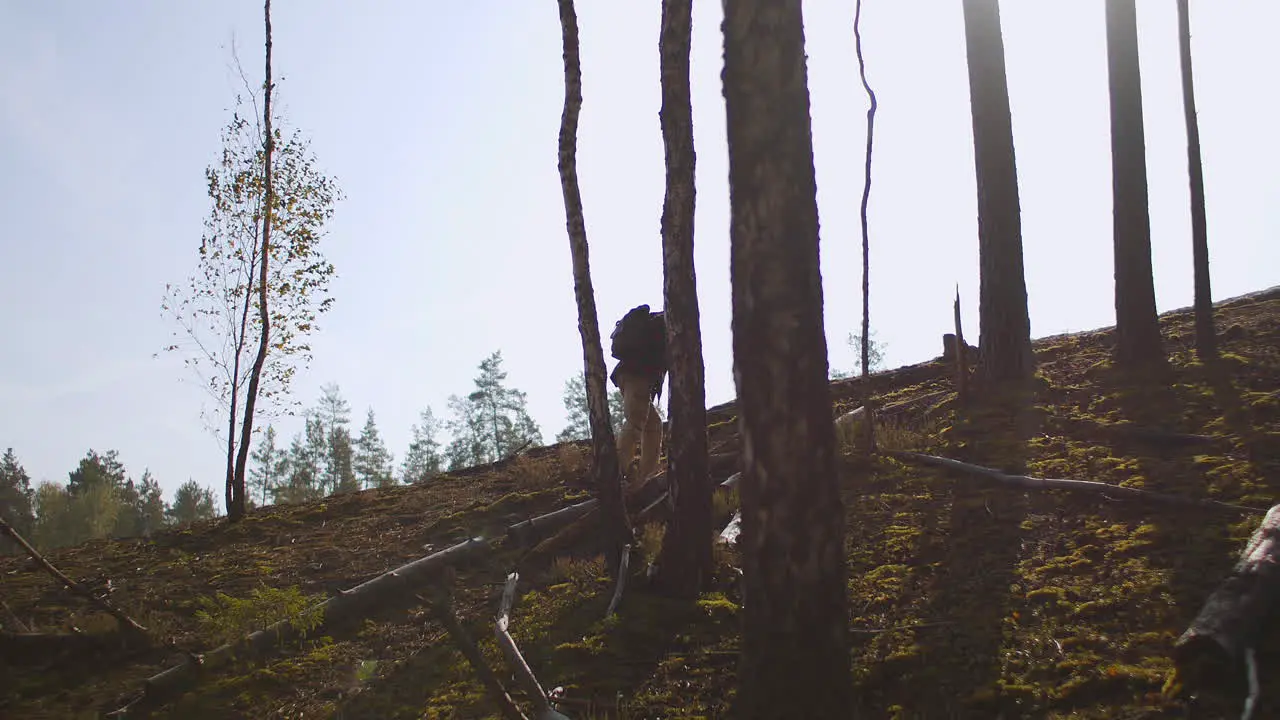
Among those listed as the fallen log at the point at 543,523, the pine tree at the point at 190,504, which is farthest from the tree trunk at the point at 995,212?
the pine tree at the point at 190,504

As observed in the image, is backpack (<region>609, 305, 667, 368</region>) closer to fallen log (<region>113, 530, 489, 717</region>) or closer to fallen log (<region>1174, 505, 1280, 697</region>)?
fallen log (<region>113, 530, 489, 717</region>)

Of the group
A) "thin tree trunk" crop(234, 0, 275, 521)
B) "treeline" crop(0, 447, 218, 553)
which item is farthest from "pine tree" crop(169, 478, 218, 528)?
"thin tree trunk" crop(234, 0, 275, 521)

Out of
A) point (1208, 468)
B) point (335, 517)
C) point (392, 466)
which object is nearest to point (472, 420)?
point (392, 466)

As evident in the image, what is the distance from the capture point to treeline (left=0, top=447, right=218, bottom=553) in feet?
168

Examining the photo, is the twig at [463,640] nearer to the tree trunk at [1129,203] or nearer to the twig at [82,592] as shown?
the twig at [82,592]

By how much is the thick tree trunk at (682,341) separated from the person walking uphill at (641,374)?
2.49m

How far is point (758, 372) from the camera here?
13.9 feet

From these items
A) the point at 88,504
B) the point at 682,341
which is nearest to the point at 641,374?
the point at 682,341

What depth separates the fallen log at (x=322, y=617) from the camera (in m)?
6.63

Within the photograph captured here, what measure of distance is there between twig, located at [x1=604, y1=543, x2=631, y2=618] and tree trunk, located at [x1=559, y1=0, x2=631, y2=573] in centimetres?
16

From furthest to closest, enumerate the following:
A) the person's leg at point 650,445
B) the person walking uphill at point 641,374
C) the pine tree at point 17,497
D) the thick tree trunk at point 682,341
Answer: the pine tree at point 17,497 < the person's leg at point 650,445 < the person walking uphill at point 641,374 < the thick tree trunk at point 682,341

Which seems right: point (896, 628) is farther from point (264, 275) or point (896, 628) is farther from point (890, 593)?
point (264, 275)

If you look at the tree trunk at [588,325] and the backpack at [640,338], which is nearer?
the tree trunk at [588,325]

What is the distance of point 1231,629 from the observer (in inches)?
167
